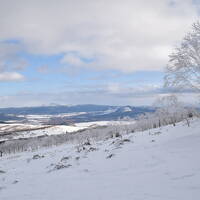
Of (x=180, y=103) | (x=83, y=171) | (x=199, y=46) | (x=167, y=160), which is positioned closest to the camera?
(x=167, y=160)

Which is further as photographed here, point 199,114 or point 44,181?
point 199,114

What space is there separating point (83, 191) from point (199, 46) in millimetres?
20550

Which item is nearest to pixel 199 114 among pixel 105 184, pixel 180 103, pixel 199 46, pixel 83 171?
pixel 180 103

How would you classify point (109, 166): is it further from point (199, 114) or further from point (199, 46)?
point (199, 46)

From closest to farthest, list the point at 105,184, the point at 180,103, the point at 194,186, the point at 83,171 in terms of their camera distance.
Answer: the point at 194,186 → the point at 105,184 → the point at 83,171 → the point at 180,103

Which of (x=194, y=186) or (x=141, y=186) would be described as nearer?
(x=194, y=186)

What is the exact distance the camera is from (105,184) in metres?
10.3

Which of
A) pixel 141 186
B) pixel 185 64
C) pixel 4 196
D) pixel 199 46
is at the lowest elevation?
pixel 4 196

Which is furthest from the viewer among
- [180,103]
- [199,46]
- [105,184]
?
[180,103]

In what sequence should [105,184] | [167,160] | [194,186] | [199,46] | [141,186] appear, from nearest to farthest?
[194,186]
[141,186]
[105,184]
[167,160]
[199,46]

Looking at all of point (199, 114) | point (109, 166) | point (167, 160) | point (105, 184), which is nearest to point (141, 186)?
point (105, 184)

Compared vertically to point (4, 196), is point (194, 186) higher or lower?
higher

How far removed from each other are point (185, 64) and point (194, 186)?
1916 cm

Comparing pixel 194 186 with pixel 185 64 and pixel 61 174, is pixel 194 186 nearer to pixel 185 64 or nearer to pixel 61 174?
pixel 61 174
